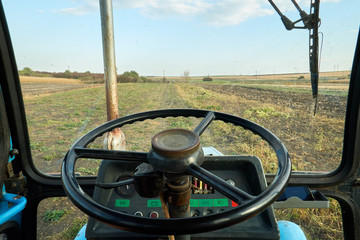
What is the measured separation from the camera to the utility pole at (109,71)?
1.15 m

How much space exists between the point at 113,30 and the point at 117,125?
43 cm

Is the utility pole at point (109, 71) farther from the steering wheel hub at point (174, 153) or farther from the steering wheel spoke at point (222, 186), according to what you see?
the steering wheel spoke at point (222, 186)

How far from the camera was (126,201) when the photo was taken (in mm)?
1245

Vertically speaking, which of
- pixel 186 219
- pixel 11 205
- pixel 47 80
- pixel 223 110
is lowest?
pixel 11 205

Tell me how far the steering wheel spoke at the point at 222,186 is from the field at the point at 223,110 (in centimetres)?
59

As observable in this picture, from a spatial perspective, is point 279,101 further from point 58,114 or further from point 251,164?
point 58,114

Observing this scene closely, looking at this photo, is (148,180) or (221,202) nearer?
(148,180)

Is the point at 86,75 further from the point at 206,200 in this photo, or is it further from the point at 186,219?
the point at 186,219

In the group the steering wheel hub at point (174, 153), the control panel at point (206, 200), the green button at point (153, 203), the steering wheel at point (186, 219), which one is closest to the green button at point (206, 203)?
the control panel at point (206, 200)

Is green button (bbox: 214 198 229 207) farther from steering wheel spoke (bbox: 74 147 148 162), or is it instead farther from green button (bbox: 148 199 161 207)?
steering wheel spoke (bbox: 74 147 148 162)

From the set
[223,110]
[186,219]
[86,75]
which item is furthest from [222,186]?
[86,75]

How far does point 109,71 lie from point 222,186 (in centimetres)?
79

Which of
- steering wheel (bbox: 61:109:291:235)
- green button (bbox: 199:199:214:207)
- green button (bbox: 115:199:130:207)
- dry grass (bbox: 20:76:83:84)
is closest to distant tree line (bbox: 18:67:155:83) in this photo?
dry grass (bbox: 20:76:83:84)

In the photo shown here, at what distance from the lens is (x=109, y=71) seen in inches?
47.1
